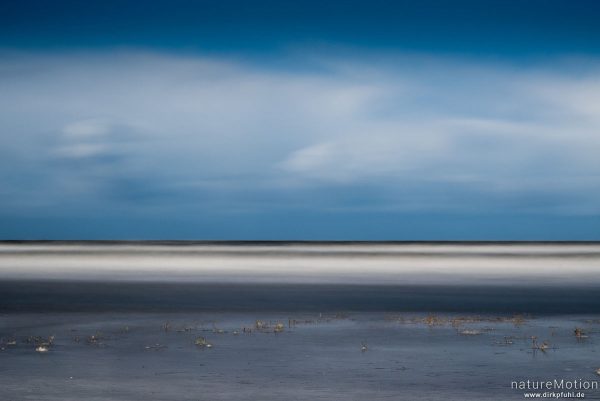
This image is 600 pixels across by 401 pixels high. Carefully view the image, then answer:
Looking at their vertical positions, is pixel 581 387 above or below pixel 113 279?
below

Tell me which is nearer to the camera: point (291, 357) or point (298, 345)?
point (291, 357)

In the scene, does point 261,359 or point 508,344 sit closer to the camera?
point 261,359

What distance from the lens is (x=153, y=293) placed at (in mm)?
38562

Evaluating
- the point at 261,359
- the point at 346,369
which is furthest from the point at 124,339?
the point at 346,369

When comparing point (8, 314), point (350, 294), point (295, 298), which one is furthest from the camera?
point (350, 294)

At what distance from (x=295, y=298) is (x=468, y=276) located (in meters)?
21.1

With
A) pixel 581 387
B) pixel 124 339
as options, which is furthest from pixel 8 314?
pixel 581 387

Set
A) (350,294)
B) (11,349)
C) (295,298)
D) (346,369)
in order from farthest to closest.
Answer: (350,294)
(295,298)
(11,349)
(346,369)

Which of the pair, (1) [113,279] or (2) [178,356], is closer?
(2) [178,356]

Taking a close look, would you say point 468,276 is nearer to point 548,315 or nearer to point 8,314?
point 548,315

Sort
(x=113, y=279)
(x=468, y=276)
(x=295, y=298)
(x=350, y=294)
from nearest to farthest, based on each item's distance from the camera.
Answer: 1. (x=295, y=298)
2. (x=350, y=294)
3. (x=113, y=279)
4. (x=468, y=276)

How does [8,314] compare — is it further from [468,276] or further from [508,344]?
[468,276]

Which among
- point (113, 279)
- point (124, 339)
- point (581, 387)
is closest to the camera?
point (581, 387)

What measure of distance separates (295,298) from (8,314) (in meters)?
11.0
